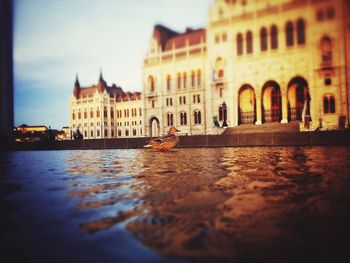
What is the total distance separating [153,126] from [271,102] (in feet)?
65.7

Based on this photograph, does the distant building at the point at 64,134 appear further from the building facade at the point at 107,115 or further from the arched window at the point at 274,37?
the arched window at the point at 274,37

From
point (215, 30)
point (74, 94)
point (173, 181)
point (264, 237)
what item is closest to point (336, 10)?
point (215, 30)

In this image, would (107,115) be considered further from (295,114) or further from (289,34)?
(289,34)

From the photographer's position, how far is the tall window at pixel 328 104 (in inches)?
1236

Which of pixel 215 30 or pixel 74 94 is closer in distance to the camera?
pixel 215 30

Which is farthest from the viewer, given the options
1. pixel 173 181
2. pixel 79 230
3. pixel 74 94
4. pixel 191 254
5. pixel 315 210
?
pixel 74 94

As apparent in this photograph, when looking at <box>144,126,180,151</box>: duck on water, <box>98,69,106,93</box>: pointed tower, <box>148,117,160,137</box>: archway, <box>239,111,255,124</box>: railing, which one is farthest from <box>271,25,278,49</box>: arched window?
<box>98,69,106,93</box>: pointed tower

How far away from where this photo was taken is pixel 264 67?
34.0 metres

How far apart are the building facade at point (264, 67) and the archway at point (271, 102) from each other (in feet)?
0.35

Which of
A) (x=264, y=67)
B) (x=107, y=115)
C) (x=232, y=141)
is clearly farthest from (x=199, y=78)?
(x=107, y=115)

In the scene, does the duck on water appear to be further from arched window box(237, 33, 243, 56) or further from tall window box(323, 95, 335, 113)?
arched window box(237, 33, 243, 56)

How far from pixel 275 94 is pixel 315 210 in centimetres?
3500

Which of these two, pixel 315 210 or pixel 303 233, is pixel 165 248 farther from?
pixel 315 210

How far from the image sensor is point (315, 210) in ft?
8.39
